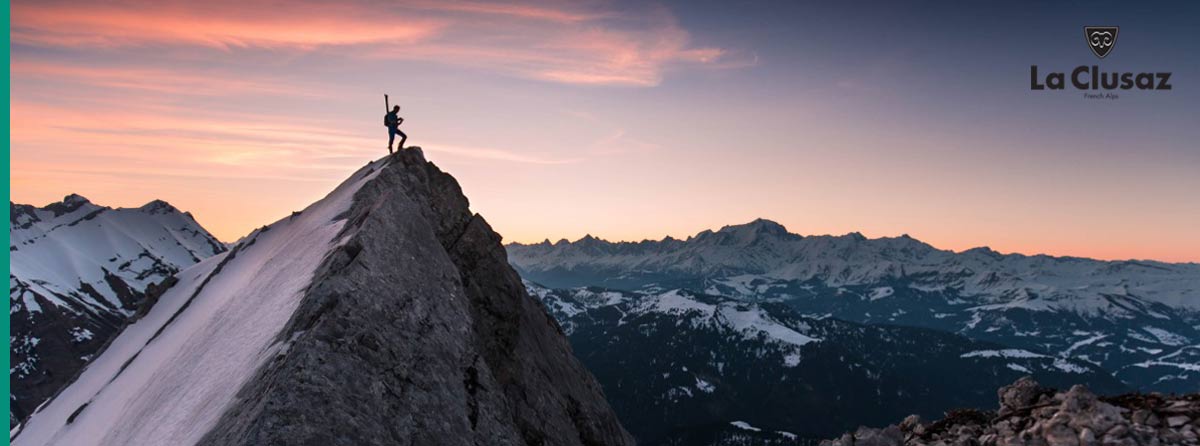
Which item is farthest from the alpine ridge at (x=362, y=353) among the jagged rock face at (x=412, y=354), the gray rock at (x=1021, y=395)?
the gray rock at (x=1021, y=395)

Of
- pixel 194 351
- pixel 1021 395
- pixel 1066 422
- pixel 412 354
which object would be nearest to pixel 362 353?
pixel 412 354

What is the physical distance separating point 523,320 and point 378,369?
1727cm

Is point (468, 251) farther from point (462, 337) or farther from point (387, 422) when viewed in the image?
point (387, 422)

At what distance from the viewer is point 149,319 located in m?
45.4

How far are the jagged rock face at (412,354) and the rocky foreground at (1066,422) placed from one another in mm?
11791

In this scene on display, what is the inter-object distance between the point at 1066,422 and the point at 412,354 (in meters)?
16.6

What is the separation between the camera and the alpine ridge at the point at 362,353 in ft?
55.0

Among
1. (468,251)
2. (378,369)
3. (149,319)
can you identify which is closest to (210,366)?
(378,369)

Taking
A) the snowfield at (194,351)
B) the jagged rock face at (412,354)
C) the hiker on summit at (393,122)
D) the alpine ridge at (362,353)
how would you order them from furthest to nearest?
the hiker on summit at (393,122) < the snowfield at (194,351) < the alpine ridge at (362,353) < the jagged rock face at (412,354)

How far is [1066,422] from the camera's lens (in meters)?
13.9

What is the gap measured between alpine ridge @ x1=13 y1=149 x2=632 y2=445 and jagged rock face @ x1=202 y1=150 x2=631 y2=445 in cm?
5

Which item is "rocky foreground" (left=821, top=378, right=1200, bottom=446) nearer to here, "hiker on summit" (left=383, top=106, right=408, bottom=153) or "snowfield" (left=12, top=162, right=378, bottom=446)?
"snowfield" (left=12, top=162, right=378, bottom=446)

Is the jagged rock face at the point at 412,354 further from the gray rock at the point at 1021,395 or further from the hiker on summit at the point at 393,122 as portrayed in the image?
the gray rock at the point at 1021,395

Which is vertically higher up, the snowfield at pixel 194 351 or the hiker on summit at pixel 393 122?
the hiker on summit at pixel 393 122
